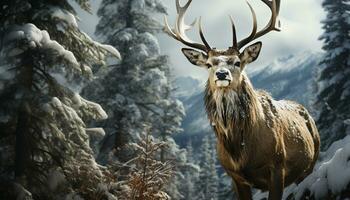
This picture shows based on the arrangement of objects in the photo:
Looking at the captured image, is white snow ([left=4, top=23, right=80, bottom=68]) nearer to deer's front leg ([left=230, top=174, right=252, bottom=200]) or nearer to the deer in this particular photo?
the deer

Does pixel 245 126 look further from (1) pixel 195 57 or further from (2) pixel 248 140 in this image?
(1) pixel 195 57

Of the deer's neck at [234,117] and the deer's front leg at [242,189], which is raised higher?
the deer's neck at [234,117]

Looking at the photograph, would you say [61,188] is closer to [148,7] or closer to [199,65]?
Result: [199,65]

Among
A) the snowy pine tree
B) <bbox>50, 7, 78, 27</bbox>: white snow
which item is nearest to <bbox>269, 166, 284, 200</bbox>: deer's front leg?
<bbox>50, 7, 78, 27</bbox>: white snow

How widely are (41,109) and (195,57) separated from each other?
140 inches

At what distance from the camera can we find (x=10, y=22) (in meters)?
10.1

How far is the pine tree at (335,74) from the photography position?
2189 centimetres

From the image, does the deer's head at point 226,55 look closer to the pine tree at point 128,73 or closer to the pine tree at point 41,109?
the pine tree at point 41,109

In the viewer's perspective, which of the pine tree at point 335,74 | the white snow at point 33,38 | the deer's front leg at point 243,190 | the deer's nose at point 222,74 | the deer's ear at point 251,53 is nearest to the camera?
the deer's nose at point 222,74

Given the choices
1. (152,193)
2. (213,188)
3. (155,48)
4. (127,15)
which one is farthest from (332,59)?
(213,188)

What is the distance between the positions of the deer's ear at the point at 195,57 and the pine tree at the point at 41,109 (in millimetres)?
3010

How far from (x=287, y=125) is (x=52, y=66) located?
5.15 meters

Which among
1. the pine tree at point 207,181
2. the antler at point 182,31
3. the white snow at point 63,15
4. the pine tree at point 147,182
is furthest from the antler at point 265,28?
the pine tree at point 207,181

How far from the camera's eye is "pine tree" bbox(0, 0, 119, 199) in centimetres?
939
